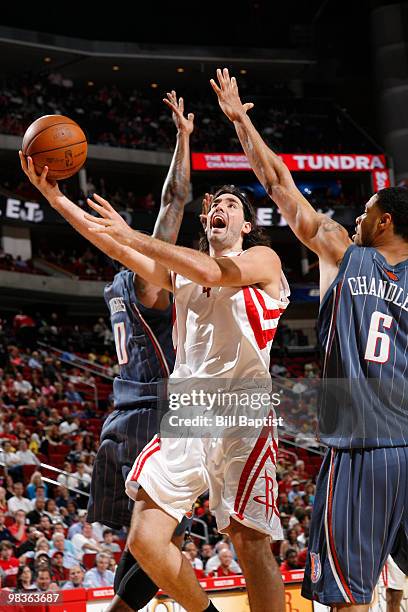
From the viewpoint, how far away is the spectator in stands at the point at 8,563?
879cm

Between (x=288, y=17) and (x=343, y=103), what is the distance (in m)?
3.66

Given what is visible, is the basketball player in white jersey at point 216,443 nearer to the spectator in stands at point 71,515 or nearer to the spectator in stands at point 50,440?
the spectator in stands at point 71,515

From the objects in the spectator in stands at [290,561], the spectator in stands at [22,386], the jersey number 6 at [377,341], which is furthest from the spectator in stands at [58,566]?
the spectator in stands at [22,386]

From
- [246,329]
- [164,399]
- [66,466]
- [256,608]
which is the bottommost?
[66,466]

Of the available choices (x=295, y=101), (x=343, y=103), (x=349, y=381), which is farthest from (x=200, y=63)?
(x=349, y=381)

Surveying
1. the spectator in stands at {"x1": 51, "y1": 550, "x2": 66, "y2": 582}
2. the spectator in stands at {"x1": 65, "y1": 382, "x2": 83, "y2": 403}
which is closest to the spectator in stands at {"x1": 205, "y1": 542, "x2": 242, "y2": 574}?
the spectator in stands at {"x1": 51, "y1": 550, "x2": 66, "y2": 582}

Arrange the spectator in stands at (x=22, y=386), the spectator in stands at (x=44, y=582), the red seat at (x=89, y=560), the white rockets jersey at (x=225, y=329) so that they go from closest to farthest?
the white rockets jersey at (x=225, y=329) → the spectator in stands at (x=44, y=582) → the red seat at (x=89, y=560) → the spectator in stands at (x=22, y=386)

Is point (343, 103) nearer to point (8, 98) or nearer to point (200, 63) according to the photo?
point (200, 63)

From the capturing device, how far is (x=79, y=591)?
6.29 metres

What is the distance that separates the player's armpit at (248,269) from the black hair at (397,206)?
2.48 ft

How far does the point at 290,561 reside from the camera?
11.1 meters

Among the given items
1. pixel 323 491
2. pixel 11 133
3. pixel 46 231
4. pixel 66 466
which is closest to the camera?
pixel 323 491

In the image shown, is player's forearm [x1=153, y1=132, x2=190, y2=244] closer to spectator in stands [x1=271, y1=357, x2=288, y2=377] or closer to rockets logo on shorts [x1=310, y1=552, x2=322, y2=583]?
rockets logo on shorts [x1=310, y1=552, x2=322, y2=583]

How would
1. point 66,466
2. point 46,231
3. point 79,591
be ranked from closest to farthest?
point 79,591 < point 66,466 < point 46,231
